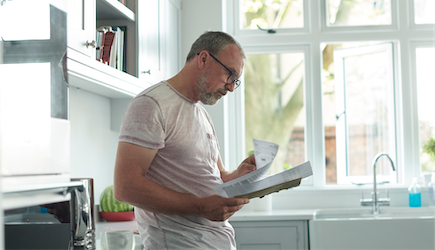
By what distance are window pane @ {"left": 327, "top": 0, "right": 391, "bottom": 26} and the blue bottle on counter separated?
4.03 ft

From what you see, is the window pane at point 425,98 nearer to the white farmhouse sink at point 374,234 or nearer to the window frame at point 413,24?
the window frame at point 413,24

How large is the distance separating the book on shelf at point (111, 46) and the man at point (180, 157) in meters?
0.48

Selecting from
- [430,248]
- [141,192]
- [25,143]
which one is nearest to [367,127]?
[430,248]

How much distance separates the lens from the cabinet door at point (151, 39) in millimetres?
2064

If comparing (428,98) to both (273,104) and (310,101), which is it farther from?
(273,104)

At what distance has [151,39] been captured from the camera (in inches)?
87.3

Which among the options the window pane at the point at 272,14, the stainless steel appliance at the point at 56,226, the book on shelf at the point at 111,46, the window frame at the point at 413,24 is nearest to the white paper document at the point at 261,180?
the stainless steel appliance at the point at 56,226

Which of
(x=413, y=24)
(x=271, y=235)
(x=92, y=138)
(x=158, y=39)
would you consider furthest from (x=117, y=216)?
(x=413, y=24)

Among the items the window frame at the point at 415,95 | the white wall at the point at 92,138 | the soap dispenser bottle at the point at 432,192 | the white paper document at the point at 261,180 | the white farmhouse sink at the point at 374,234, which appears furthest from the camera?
the window frame at the point at 415,95

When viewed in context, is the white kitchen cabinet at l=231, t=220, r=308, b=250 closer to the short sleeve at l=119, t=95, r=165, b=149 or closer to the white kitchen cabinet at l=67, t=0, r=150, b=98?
the white kitchen cabinet at l=67, t=0, r=150, b=98

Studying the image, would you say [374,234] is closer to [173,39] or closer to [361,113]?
[361,113]

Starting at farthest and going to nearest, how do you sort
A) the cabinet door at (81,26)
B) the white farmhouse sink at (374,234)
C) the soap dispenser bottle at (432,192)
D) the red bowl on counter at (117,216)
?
the soap dispenser bottle at (432,192), the white farmhouse sink at (374,234), the red bowl on counter at (117,216), the cabinet door at (81,26)

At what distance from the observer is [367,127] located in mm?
3078

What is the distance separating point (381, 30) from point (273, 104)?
979 millimetres
